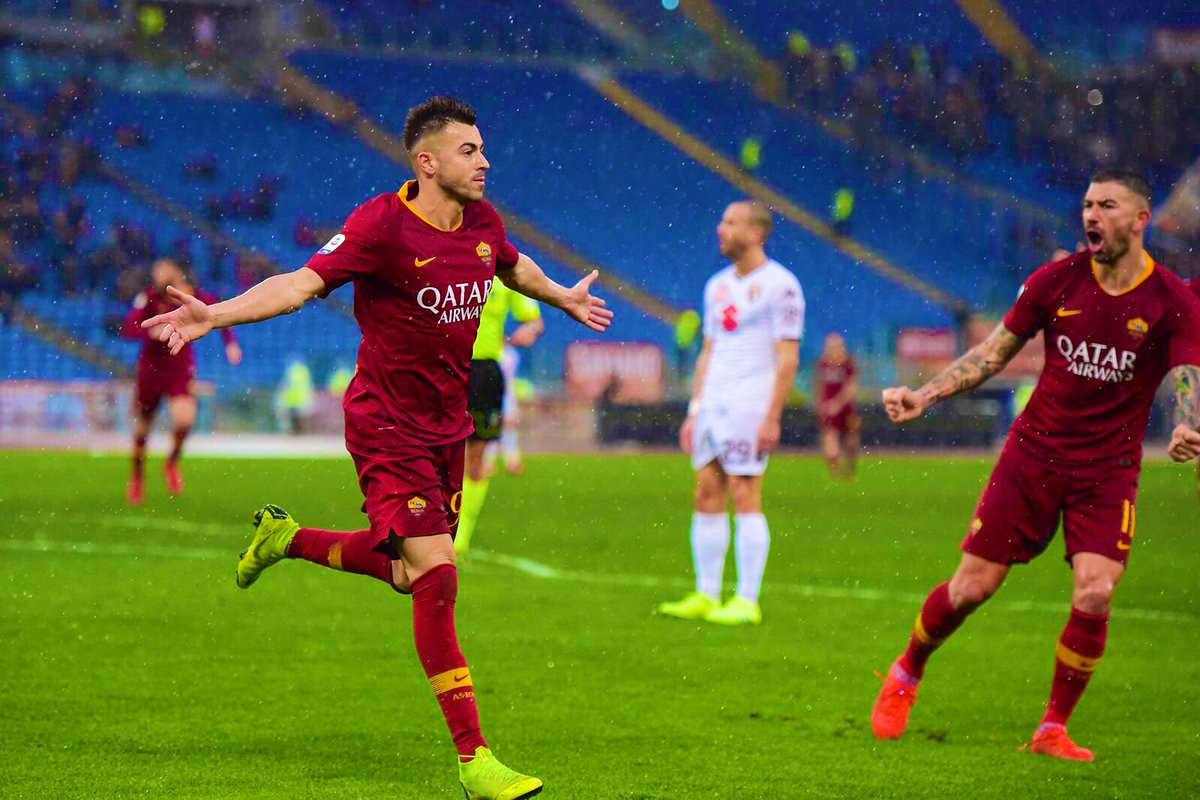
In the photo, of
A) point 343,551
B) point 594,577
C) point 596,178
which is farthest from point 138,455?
point 596,178

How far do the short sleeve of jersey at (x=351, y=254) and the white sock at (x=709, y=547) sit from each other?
14.5ft

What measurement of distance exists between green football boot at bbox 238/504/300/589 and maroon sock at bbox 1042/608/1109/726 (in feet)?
9.40

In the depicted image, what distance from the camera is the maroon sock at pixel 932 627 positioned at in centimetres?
614

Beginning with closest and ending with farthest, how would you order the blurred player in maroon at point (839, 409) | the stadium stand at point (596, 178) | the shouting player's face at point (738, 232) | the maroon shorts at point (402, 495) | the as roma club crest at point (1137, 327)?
the maroon shorts at point (402, 495)
the as roma club crest at point (1137, 327)
the shouting player's face at point (738, 232)
the blurred player in maroon at point (839, 409)
the stadium stand at point (596, 178)

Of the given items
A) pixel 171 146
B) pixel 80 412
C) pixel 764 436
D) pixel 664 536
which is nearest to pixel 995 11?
pixel 171 146

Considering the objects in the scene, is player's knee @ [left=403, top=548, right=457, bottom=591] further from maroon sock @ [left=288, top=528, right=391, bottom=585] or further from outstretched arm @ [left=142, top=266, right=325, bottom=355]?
outstretched arm @ [left=142, top=266, right=325, bottom=355]

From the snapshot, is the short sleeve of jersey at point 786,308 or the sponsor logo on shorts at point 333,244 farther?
the short sleeve of jersey at point 786,308

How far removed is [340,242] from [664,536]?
935cm

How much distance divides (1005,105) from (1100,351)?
33226mm

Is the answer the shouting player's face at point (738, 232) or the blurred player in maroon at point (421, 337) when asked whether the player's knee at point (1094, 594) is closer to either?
the blurred player in maroon at point (421, 337)

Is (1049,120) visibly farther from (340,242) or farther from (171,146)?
(340,242)

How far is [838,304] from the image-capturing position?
36125mm

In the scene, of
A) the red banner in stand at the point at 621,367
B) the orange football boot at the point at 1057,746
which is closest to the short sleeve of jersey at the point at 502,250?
the orange football boot at the point at 1057,746

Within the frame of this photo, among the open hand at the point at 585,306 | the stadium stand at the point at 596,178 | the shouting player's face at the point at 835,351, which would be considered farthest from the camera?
the stadium stand at the point at 596,178
